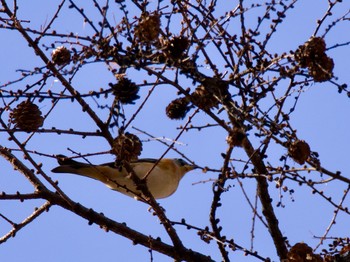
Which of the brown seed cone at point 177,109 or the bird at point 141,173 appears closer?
the brown seed cone at point 177,109

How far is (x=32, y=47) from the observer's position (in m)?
3.54

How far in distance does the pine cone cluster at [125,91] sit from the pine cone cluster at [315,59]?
98 cm

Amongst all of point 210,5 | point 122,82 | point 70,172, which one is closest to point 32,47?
point 122,82

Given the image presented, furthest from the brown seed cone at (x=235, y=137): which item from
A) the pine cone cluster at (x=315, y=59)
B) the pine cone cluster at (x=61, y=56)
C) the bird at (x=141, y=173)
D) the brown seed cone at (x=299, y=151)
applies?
the bird at (x=141, y=173)

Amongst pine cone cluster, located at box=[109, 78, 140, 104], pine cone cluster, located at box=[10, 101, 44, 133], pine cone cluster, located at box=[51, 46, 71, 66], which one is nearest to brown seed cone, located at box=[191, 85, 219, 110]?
pine cone cluster, located at box=[109, 78, 140, 104]

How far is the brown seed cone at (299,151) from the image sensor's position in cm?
347

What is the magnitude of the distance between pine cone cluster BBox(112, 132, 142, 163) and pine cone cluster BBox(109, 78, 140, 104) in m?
0.25

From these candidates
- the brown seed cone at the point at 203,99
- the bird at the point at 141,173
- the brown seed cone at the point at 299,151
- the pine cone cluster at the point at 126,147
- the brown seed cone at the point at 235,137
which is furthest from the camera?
the bird at the point at 141,173

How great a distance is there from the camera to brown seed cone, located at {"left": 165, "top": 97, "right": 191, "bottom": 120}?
4238 mm

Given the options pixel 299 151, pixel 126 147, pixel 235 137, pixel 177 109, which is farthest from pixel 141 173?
pixel 299 151

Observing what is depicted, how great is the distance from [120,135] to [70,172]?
83.9 inches

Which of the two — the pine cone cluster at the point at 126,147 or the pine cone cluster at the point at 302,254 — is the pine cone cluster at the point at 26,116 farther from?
the pine cone cluster at the point at 302,254

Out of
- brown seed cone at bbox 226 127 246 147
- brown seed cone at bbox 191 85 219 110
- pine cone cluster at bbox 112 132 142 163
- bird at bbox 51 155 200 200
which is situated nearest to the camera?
brown seed cone at bbox 226 127 246 147

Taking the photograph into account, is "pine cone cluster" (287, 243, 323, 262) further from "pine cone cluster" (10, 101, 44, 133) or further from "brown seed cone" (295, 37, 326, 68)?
"pine cone cluster" (10, 101, 44, 133)
